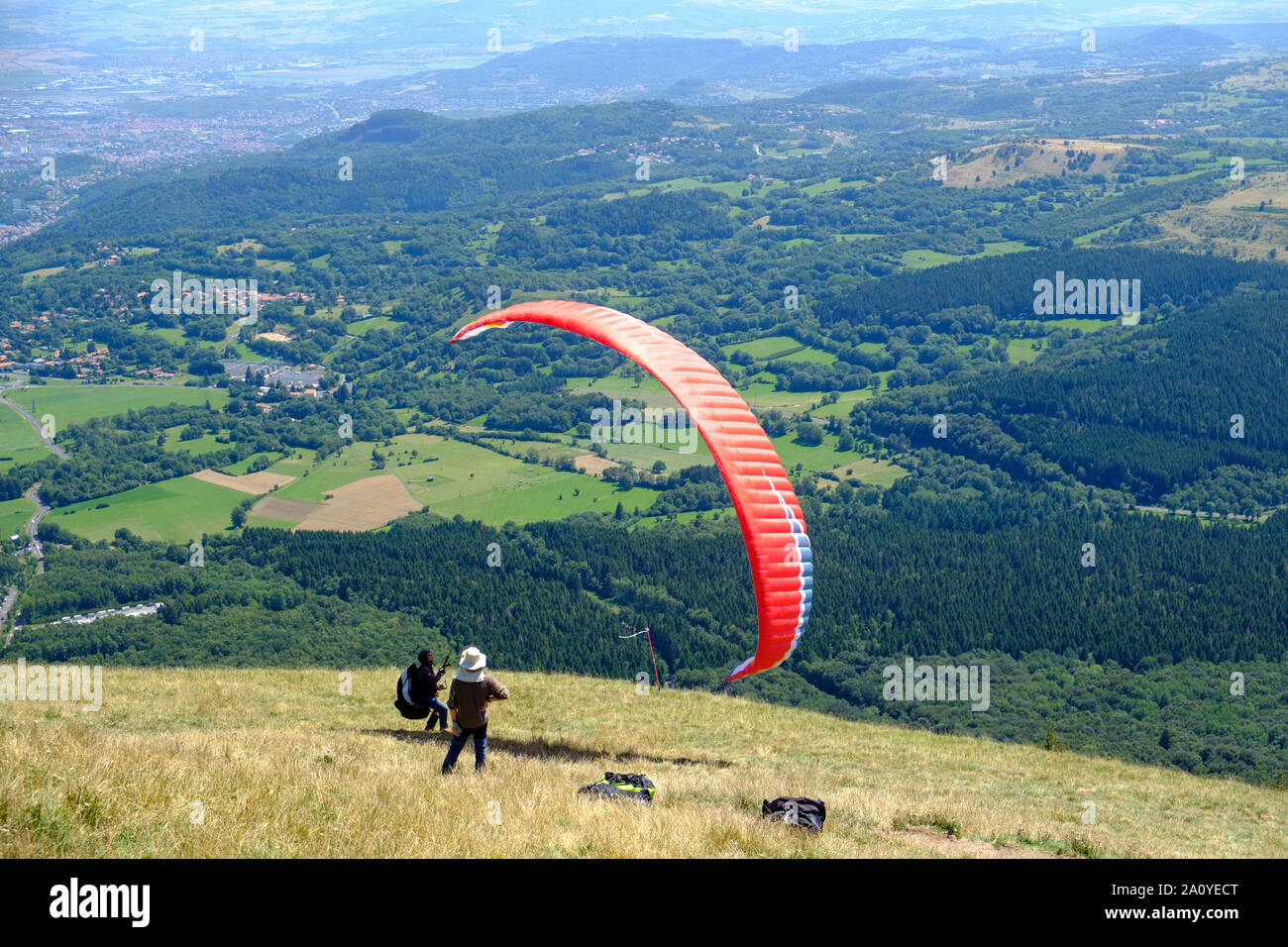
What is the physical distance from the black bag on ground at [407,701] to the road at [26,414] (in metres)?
140

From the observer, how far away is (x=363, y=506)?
122 m

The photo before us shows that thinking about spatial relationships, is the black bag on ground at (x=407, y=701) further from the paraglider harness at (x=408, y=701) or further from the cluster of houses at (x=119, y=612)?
the cluster of houses at (x=119, y=612)

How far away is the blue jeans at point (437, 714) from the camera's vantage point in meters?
21.4

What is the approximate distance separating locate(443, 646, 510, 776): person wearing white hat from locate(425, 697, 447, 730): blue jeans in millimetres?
3049

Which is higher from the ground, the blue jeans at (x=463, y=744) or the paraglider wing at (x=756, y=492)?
the paraglider wing at (x=756, y=492)

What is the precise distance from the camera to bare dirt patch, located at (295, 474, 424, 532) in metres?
115

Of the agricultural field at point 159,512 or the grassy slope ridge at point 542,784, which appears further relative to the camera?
the agricultural field at point 159,512

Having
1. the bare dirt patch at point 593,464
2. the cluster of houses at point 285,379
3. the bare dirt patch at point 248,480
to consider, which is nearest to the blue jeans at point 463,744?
the bare dirt patch at point 593,464

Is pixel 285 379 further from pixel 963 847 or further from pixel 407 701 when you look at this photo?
pixel 963 847

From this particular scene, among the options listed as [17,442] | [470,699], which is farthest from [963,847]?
[17,442]

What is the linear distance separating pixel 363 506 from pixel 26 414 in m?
75.5

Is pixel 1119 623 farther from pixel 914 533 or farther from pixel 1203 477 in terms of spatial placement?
pixel 1203 477

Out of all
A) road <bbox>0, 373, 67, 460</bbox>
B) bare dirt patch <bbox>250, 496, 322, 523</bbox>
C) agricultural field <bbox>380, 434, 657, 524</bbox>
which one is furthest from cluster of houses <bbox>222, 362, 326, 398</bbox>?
bare dirt patch <bbox>250, 496, 322, 523</bbox>

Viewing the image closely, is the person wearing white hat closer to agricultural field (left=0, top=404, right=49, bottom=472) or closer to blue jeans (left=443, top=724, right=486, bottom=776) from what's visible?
blue jeans (left=443, top=724, right=486, bottom=776)
